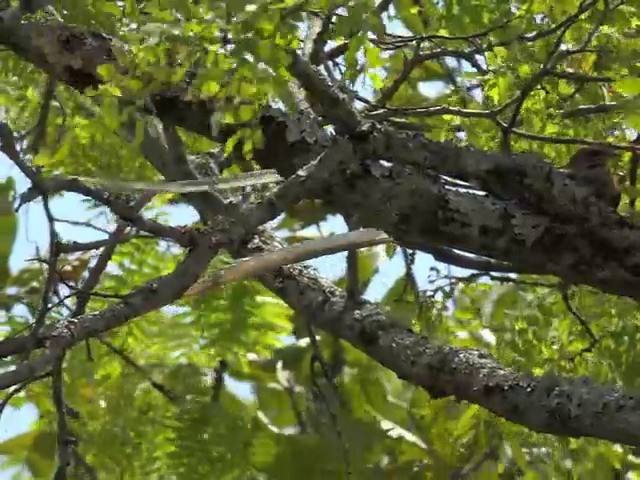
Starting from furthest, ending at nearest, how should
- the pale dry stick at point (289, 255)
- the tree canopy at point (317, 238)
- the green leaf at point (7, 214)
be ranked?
1. the green leaf at point (7, 214)
2. the pale dry stick at point (289, 255)
3. the tree canopy at point (317, 238)

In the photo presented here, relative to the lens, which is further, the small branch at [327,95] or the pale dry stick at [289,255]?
the pale dry stick at [289,255]

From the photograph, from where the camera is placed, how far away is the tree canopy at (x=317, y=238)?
1.02 metres

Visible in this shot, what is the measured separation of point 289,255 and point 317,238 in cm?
20

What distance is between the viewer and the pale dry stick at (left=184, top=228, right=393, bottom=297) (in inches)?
48.6

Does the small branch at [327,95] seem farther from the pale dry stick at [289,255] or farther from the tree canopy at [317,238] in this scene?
the pale dry stick at [289,255]

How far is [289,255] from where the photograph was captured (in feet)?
4.24

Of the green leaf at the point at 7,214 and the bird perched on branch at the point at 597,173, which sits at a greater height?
the bird perched on branch at the point at 597,173

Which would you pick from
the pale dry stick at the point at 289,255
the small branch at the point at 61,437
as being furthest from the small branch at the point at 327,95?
the small branch at the point at 61,437

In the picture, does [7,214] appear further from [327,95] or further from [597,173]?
[597,173]

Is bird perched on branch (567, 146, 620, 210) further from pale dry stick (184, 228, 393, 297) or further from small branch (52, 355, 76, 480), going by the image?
small branch (52, 355, 76, 480)

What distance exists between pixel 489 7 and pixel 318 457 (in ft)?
2.56

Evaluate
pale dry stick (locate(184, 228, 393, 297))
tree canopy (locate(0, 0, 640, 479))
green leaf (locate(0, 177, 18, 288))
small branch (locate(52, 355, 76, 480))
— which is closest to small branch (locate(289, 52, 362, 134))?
tree canopy (locate(0, 0, 640, 479))

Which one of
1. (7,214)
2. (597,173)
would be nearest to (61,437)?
(7,214)

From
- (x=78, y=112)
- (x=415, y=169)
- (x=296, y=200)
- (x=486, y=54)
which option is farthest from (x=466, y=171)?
(x=78, y=112)
